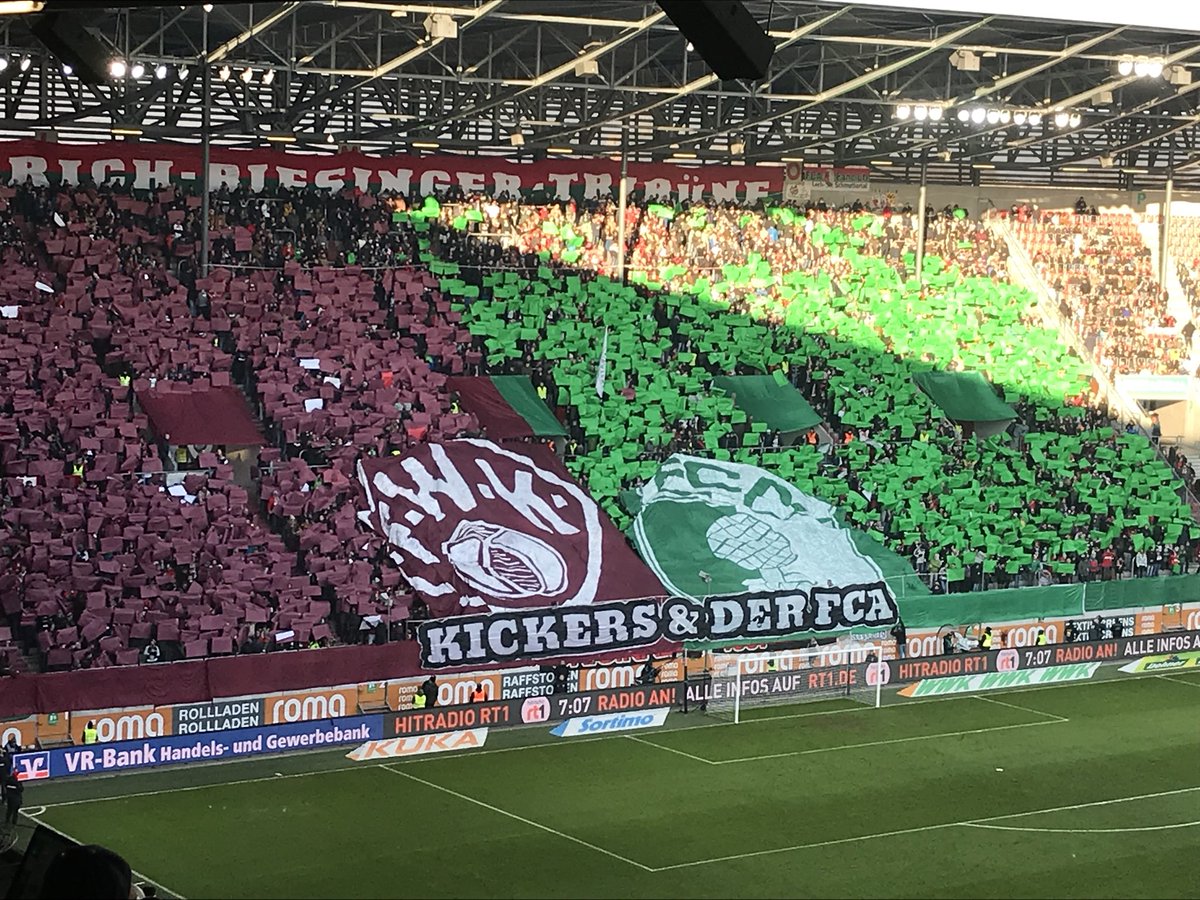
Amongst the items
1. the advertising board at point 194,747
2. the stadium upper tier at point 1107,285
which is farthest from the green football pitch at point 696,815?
the stadium upper tier at point 1107,285

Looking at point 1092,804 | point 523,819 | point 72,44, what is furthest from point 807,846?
point 72,44

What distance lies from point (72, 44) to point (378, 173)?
89.6 feet

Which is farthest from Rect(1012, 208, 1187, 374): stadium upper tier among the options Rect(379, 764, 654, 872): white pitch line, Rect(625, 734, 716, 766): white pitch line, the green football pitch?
Rect(379, 764, 654, 872): white pitch line

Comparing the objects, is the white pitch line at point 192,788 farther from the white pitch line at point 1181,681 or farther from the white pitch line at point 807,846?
the white pitch line at point 1181,681

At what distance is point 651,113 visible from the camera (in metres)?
41.3

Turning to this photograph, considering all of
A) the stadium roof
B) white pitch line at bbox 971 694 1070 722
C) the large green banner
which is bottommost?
white pitch line at bbox 971 694 1070 722

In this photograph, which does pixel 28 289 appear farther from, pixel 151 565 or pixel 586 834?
pixel 586 834

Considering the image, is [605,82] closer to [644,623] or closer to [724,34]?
[644,623]

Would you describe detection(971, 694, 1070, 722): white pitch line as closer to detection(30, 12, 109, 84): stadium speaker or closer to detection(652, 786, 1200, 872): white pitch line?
detection(652, 786, 1200, 872): white pitch line

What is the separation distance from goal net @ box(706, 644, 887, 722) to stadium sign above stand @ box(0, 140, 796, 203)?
50.7ft

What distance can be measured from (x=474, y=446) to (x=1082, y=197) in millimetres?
23325

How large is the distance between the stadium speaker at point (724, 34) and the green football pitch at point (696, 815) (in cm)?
1260

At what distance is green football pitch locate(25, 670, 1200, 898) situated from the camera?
21641 mm

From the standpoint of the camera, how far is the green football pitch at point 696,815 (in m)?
21.6
